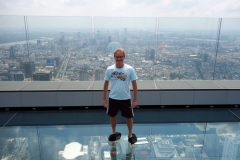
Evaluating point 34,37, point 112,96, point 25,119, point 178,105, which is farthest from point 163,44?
point 25,119

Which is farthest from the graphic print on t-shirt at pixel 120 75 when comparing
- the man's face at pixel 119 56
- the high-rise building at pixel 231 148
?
the high-rise building at pixel 231 148

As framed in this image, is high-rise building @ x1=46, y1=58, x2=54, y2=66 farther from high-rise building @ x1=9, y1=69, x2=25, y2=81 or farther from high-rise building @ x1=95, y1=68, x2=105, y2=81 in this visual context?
high-rise building @ x1=95, y1=68, x2=105, y2=81

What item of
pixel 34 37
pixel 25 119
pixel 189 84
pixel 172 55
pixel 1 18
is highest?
pixel 1 18

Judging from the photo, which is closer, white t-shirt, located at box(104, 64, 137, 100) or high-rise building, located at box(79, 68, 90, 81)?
white t-shirt, located at box(104, 64, 137, 100)

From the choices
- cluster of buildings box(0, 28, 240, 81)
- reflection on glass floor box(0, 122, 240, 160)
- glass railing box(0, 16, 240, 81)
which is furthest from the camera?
cluster of buildings box(0, 28, 240, 81)

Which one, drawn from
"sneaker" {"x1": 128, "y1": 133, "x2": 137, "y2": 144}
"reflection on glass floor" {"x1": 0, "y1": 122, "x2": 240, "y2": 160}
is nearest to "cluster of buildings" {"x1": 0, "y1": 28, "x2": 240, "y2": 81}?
"reflection on glass floor" {"x1": 0, "y1": 122, "x2": 240, "y2": 160}

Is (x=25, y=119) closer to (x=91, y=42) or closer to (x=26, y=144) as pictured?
(x=26, y=144)

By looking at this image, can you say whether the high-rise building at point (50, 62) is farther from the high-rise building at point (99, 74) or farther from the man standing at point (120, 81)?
the man standing at point (120, 81)
